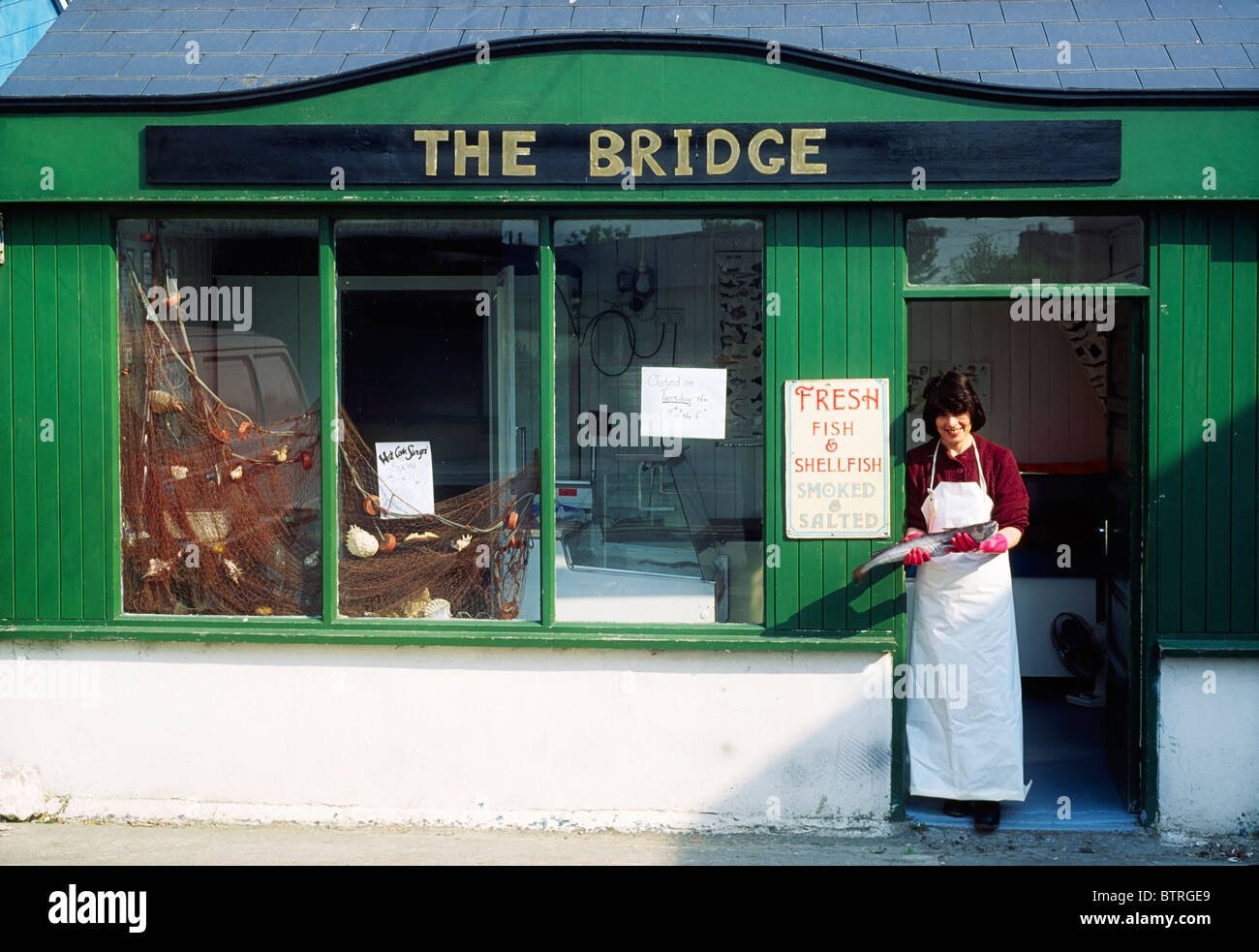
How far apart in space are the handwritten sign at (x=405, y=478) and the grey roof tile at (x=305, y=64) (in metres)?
1.82

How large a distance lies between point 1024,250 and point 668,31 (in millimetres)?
1922

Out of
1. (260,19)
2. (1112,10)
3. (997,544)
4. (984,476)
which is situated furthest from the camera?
(260,19)

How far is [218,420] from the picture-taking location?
6320 millimetres

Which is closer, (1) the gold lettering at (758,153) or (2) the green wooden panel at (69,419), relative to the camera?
(1) the gold lettering at (758,153)

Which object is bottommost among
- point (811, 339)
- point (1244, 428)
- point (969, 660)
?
Result: point (969, 660)

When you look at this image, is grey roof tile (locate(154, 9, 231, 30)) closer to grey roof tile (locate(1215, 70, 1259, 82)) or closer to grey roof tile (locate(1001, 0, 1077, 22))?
grey roof tile (locate(1001, 0, 1077, 22))

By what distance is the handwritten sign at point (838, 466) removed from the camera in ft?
19.4

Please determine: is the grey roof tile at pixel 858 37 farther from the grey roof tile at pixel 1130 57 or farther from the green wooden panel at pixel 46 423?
the green wooden panel at pixel 46 423

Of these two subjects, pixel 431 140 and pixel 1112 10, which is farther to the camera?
pixel 1112 10

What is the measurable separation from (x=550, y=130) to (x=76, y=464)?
2745mm

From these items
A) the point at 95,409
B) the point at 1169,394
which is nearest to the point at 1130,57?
the point at 1169,394

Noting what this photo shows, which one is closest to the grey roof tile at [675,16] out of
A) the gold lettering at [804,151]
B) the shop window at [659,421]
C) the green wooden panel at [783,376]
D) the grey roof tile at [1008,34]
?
the gold lettering at [804,151]

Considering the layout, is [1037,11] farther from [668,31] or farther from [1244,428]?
[1244,428]

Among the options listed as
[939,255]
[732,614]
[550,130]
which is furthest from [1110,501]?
[550,130]
